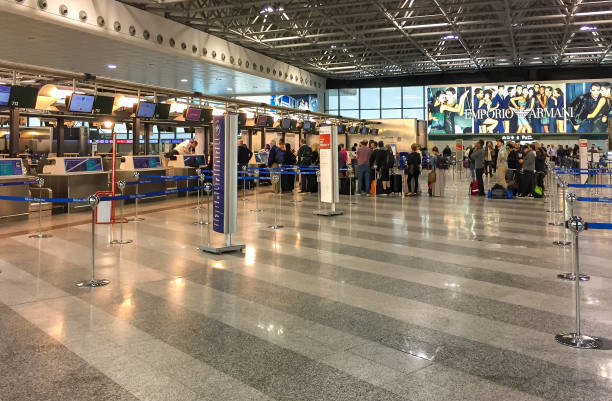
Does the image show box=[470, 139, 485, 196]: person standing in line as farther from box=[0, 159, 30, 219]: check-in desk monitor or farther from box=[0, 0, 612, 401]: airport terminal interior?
box=[0, 159, 30, 219]: check-in desk monitor

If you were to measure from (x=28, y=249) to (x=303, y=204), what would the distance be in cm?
823

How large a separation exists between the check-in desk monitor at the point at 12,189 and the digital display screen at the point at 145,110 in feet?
13.6

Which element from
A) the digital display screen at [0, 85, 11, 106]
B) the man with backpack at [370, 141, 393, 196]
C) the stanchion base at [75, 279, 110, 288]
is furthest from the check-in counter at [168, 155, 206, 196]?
the stanchion base at [75, 279, 110, 288]

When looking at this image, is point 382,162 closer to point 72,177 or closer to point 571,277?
point 72,177

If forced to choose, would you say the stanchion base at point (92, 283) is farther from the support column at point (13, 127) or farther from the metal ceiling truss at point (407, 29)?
the metal ceiling truss at point (407, 29)

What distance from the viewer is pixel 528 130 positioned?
117ft

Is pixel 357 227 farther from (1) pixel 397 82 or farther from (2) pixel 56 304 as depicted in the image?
(1) pixel 397 82

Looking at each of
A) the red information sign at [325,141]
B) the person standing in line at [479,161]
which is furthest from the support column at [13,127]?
Answer: the person standing in line at [479,161]

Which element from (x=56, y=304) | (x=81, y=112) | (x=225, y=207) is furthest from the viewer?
(x=81, y=112)

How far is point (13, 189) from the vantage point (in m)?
11.7

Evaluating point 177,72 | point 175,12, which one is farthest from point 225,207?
point 177,72

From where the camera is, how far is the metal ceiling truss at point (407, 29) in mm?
19594

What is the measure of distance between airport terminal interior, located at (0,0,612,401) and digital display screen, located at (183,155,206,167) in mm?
90

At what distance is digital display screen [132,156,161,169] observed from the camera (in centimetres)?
1579
